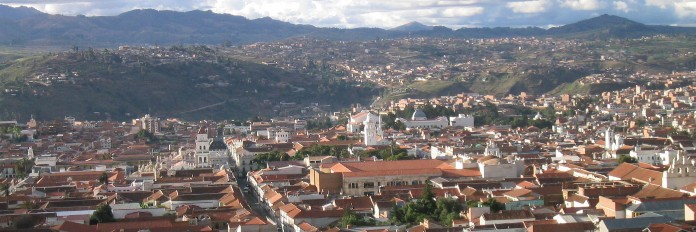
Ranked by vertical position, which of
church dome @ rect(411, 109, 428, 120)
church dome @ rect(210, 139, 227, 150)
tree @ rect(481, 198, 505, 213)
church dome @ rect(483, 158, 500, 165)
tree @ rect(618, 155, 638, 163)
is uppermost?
tree @ rect(481, 198, 505, 213)

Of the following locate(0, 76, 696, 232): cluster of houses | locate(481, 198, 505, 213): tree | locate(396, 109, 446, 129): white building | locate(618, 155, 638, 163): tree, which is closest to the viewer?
locate(0, 76, 696, 232): cluster of houses

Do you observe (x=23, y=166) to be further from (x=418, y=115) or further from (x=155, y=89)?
(x=155, y=89)

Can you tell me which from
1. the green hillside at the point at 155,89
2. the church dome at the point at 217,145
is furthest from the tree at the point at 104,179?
the green hillside at the point at 155,89

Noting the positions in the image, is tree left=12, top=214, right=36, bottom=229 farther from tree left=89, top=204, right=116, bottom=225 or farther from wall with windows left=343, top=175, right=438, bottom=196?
wall with windows left=343, top=175, right=438, bottom=196

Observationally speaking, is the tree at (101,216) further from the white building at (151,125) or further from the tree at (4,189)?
the white building at (151,125)

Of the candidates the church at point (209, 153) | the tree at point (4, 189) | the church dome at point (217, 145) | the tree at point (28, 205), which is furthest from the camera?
the church dome at point (217, 145)

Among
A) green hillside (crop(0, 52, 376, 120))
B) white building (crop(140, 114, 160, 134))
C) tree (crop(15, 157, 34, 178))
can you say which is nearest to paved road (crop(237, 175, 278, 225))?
tree (crop(15, 157, 34, 178))

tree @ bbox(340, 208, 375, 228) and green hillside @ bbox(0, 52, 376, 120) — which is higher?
tree @ bbox(340, 208, 375, 228)

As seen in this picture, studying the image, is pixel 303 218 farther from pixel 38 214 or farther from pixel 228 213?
pixel 38 214

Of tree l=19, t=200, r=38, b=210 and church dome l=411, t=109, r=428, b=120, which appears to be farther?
church dome l=411, t=109, r=428, b=120
